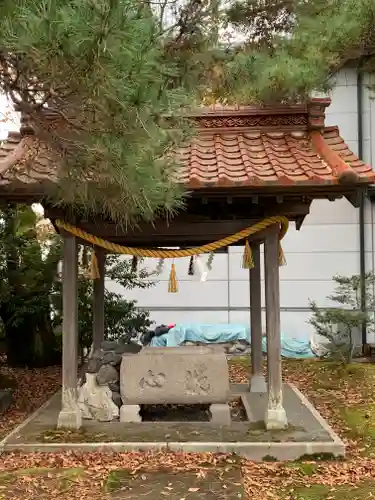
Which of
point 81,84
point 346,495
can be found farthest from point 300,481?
point 81,84

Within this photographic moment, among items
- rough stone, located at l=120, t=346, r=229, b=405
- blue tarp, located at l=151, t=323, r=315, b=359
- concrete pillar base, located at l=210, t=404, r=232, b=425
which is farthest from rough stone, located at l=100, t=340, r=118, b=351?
blue tarp, located at l=151, t=323, r=315, b=359

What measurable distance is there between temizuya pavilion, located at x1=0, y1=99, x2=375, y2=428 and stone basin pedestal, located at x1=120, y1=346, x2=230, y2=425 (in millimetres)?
553

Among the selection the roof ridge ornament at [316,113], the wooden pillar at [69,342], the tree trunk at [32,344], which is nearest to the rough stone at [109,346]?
the wooden pillar at [69,342]

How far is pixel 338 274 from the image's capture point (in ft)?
43.9

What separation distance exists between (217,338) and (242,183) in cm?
781

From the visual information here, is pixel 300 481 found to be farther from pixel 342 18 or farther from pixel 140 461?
pixel 342 18

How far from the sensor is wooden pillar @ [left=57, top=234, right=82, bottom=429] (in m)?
6.25

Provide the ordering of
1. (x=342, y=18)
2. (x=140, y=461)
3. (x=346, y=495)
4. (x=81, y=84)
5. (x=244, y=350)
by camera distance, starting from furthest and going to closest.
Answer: (x=244, y=350), (x=342, y=18), (x=140, y=461), (x=346, y=495), (x=81, y=84)

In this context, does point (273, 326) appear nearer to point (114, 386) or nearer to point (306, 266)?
point (114, 386)

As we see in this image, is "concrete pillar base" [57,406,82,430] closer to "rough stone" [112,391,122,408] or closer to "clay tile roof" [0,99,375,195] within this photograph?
"rough stone" [112,391,122,408]

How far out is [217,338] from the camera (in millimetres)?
12945

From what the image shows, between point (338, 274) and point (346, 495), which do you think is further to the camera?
point (338, 274)

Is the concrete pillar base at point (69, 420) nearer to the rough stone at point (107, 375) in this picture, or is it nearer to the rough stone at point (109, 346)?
the rough stone at point (107, 375)

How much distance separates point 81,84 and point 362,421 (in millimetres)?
5603
